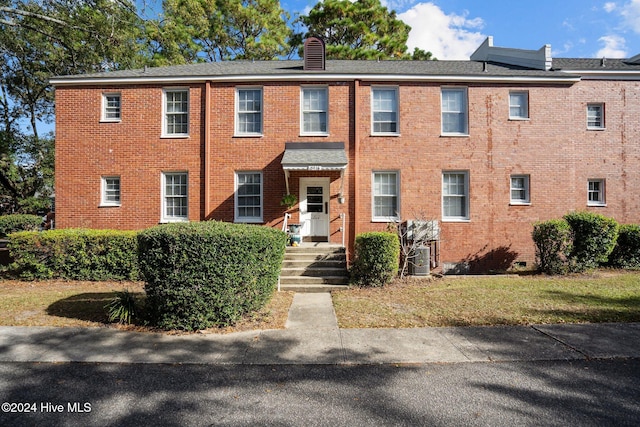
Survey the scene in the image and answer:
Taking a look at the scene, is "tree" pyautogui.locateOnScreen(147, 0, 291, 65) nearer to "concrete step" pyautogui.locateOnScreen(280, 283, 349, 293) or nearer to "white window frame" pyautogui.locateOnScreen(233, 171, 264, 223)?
"white window frame" pyautogui.locateOnScreen(233, 171, 264, 223)

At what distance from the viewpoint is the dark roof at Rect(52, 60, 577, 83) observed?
38.7 ft

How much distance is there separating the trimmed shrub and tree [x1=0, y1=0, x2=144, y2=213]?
68.4ft

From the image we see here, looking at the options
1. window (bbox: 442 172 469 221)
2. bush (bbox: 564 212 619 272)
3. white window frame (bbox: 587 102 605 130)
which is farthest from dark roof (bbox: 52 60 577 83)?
bush (bbox: 564 212 619 272)

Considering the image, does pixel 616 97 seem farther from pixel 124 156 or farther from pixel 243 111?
pixel 124 156

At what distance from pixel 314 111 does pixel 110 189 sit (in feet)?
27.3

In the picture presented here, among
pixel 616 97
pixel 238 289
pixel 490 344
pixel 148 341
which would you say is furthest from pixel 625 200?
pixel 148 341

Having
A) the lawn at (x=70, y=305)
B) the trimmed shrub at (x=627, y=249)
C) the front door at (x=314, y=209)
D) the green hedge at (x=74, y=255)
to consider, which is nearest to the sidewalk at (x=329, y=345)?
the lawn at (x=70, y=305)

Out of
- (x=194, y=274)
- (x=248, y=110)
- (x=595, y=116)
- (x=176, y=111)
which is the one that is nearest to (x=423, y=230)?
(x=248, y=110)

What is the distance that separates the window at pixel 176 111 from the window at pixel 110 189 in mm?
2711

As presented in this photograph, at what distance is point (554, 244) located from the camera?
1017 centimetres

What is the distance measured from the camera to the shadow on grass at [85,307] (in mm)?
6207

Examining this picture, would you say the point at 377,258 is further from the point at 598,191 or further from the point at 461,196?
the point at 598,191

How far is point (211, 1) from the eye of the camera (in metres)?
23.2

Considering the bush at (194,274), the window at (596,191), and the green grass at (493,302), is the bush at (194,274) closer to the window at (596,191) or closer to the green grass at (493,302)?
the green grass at (493,302)
